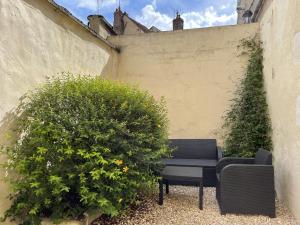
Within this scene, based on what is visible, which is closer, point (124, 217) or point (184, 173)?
point (124, 217)

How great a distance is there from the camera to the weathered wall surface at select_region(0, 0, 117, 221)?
4160 millimetres

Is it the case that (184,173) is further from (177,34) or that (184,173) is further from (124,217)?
(177,34)

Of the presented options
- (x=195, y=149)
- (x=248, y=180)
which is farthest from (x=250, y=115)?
(x=248, y=180)

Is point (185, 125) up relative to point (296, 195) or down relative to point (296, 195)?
up

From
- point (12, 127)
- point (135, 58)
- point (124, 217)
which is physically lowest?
point (124, 217)

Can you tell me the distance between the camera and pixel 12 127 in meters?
4.19

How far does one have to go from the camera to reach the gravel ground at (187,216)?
4516mm

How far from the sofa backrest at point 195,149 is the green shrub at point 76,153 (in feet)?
9.35

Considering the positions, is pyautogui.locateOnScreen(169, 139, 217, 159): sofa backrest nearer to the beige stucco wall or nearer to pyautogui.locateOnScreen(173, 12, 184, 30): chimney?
A: the beige stucco wall

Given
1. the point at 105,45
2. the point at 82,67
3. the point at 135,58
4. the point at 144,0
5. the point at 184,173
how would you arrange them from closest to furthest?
the point at 184,173, the point at 82,67, the point at 105,45, the point at 135,58, the point at 144,0

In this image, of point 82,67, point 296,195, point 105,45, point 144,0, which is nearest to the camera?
point 296,195

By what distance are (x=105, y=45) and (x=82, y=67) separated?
1791 millimetres

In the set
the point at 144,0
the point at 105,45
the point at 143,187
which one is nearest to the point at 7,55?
the point at 143,187

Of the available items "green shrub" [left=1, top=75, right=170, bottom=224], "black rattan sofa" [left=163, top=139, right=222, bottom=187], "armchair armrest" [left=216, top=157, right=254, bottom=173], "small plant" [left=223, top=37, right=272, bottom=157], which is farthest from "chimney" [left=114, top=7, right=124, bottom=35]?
"armchair armrest" [left=216, top=157, right=254, bottom=173]
